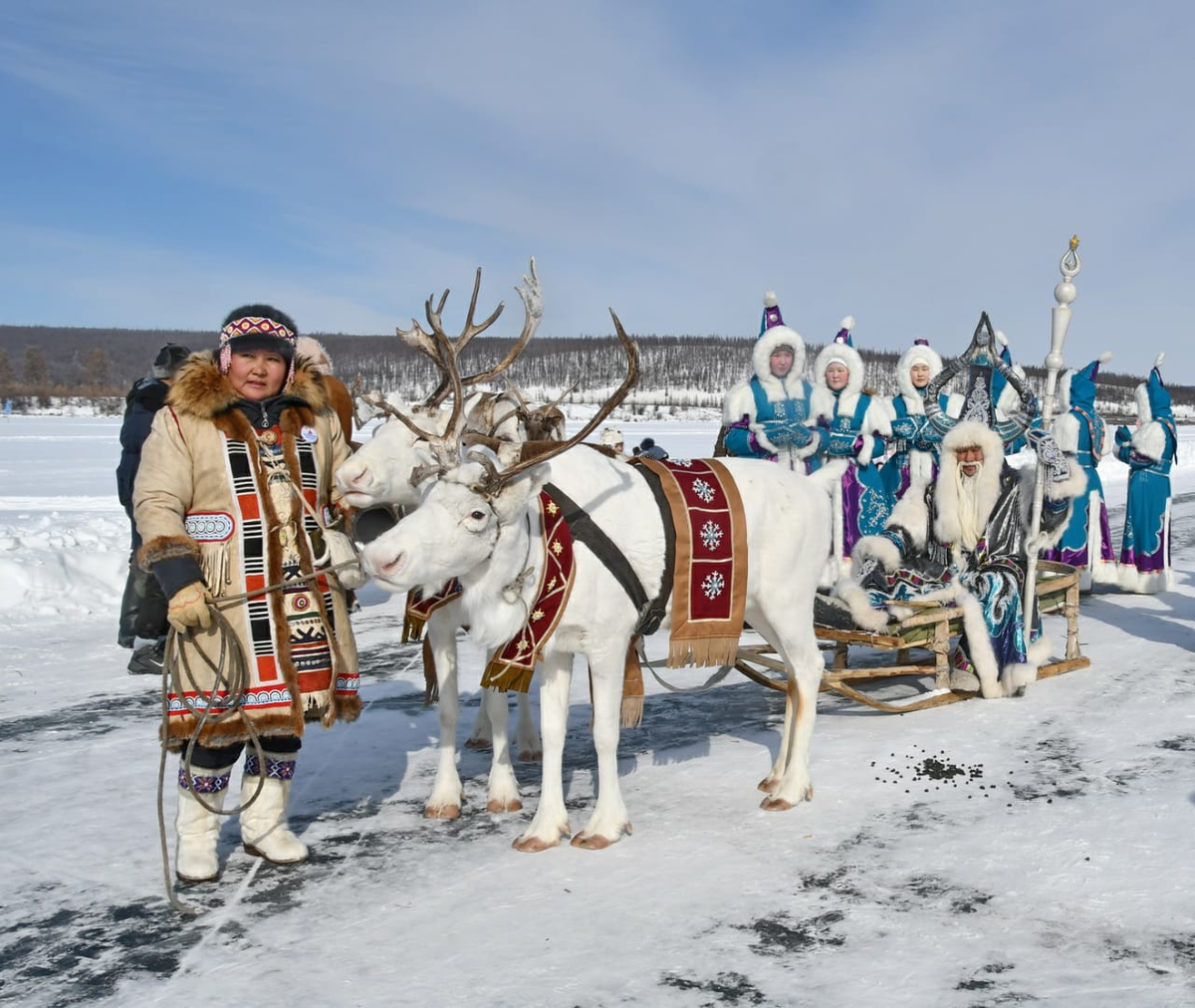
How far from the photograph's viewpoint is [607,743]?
166 inches

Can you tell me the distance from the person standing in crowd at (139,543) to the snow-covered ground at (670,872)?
881mm

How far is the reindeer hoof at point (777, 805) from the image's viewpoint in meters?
4.53

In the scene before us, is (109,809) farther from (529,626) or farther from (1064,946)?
(1064,946)

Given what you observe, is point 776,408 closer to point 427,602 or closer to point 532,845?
point 427,602

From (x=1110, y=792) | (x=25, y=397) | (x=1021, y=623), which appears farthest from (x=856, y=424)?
(x=25, y=397)

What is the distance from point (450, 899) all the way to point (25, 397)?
75.9 m

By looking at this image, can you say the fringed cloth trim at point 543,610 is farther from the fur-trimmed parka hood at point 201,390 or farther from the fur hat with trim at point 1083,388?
→ the fur hat with trim at point 1083,388

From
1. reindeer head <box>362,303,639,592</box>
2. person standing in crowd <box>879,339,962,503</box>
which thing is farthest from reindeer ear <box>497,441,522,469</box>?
person standing in crowd <box>879,339,962,503</box>

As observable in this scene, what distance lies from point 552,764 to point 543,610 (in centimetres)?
72

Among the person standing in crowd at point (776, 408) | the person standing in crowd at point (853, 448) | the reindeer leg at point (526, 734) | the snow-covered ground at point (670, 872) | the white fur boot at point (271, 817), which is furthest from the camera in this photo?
the person standing in crowd at point (853, 448)

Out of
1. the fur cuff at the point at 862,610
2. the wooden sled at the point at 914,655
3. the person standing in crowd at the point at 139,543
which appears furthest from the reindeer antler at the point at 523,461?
the fur cuff at the point at 862,610

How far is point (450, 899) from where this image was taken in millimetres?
3660

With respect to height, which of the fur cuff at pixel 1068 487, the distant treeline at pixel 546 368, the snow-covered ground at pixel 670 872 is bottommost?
the snow-covered ground at pixel 670 872

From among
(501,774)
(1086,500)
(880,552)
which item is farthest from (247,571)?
(1086,500)
